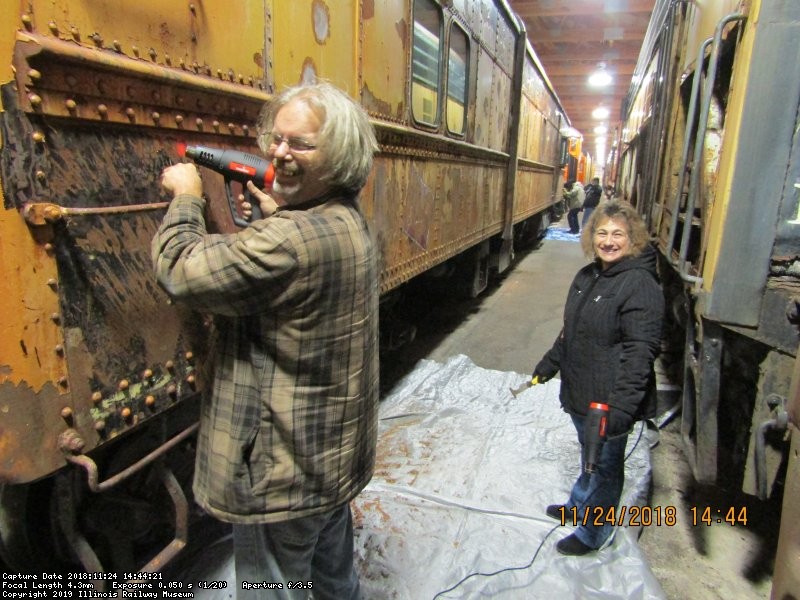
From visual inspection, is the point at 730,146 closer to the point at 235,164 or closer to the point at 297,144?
the point at 297,144

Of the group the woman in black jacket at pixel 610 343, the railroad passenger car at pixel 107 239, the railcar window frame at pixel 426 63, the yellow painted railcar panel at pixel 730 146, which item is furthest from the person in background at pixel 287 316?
the railcar window frame at pixel 426 63

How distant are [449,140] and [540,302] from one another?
3653 millimetres

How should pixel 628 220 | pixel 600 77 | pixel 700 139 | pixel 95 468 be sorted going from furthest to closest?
pixel 600 77
pixel 700 139
pixel 628 220
pixel 95 468

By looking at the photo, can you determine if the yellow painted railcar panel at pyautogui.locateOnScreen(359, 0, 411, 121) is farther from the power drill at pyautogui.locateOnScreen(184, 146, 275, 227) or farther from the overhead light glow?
the overhead light glow

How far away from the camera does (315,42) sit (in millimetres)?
2311

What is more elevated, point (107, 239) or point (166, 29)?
point (166, 29)

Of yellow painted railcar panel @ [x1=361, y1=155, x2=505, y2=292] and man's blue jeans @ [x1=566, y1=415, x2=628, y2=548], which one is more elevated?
yellow painted railcar panel @ [x1=361, y1=155, x2=505, y2=292]

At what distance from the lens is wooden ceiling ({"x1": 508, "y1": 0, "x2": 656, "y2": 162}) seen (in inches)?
398

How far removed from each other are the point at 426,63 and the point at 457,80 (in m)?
0.87

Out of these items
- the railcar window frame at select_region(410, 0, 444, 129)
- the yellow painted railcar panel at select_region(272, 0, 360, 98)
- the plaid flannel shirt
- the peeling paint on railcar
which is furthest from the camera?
the railcar window frame at select_region(410, 0, 444, 129)

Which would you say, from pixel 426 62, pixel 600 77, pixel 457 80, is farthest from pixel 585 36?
pixel 426 62

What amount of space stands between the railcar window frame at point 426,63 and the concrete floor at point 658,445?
7.12ft

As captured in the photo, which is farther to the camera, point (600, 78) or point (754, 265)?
point (600, 78)

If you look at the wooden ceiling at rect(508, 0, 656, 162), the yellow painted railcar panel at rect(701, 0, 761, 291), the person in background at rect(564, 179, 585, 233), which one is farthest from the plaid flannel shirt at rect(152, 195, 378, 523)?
the person in background at rect(564, 179, 585, 233)
